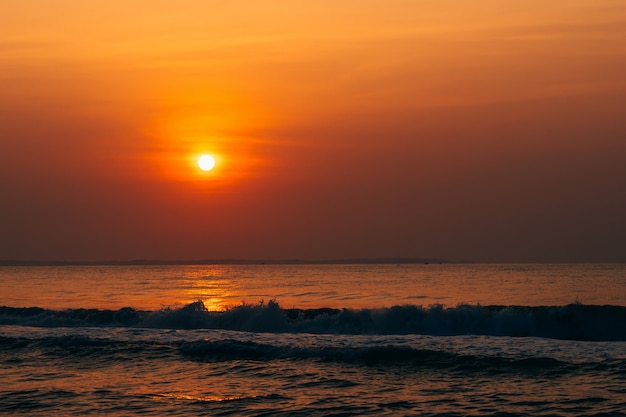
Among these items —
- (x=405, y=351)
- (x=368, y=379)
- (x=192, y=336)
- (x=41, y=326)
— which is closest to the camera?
(x=368, y=379)

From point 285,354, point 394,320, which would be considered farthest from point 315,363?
point 394,320

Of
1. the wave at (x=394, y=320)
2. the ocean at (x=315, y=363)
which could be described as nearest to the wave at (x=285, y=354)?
the ocean at (x=315, y=363)

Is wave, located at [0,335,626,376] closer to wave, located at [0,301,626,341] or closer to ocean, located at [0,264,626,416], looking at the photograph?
ocean, located at [0,264,626,416]

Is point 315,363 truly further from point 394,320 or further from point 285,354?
point 394,320

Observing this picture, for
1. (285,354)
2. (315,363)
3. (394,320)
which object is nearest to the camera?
(315,363)

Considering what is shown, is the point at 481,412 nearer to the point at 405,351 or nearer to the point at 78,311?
the point at 405,351

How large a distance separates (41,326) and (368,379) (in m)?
24.9

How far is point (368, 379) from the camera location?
23.3 meters

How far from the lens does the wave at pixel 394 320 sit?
117 feet

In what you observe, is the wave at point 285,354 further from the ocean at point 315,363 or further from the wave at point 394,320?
the wave at point 394,320

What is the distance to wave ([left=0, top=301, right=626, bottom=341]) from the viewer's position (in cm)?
3553

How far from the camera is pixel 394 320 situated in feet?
124

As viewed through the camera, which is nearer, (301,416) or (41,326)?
(301,416)

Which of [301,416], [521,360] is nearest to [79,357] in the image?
[301,416]
